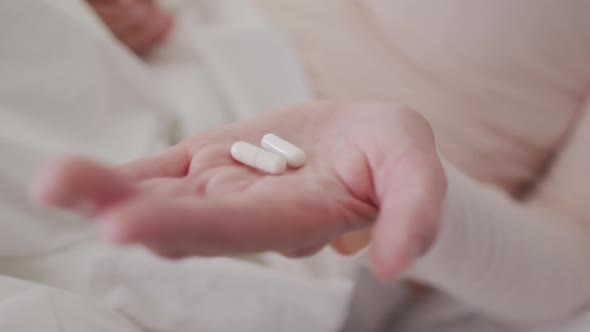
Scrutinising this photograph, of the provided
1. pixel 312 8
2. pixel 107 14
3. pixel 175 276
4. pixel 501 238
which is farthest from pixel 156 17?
pixel 501 238

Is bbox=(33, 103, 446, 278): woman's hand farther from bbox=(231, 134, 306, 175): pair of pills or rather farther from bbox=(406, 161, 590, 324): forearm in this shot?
bbox=(406, 161, 590, 324): forearm

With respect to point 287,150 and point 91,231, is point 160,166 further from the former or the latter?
point 91,231

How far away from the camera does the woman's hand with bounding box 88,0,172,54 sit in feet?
2.09

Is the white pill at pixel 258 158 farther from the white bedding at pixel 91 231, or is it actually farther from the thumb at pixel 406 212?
the white bedding at pixel 91 231

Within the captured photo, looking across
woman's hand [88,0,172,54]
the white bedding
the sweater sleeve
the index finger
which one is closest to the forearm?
the sweater sleeve

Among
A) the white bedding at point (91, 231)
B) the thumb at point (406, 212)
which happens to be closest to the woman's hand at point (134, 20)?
the white bedding at point (91, 231)

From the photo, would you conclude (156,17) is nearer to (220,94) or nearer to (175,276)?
(220,94)

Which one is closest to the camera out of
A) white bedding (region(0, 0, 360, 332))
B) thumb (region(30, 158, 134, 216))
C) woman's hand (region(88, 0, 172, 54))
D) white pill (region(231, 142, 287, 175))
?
thumb (region(30, 158, 134, 216))

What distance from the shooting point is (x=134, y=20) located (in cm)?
65

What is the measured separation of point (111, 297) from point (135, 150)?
0.16m

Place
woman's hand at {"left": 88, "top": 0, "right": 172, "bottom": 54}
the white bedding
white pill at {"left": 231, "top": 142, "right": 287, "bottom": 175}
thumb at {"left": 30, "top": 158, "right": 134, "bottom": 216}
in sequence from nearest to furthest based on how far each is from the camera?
thumb at {"left": 30, "top": 158, "right": 134, "bottom": 216} → white pill at {"left": 231, "top": 142, "right": 287, "bottom": 175} → the white bedding → woman's hand at {"left": 88, "top": 0, "right": 172, "bottom": 54}

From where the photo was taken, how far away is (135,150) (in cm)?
54

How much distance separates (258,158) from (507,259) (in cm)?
32

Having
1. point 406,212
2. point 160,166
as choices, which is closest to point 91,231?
point 160,166
